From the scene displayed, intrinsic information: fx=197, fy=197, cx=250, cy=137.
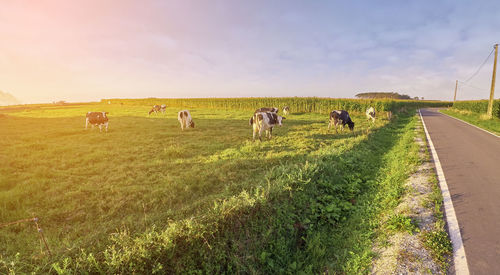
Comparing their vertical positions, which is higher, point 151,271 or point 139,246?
point 139,246

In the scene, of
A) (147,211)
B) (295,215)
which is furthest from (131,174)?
(295,215)

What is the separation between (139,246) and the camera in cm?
264

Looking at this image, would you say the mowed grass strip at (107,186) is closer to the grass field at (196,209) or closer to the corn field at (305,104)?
the grass field at (196,209)

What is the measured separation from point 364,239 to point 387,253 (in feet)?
1.51

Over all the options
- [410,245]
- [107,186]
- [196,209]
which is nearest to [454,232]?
[410,245]

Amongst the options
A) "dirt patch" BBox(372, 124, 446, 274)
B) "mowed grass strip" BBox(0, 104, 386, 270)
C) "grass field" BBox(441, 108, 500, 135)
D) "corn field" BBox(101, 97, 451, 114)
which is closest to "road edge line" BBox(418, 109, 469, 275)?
"dirt patch" BBox(372, 124, 446, 274)

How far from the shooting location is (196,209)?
4676mm

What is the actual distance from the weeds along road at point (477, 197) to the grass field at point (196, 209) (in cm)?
119

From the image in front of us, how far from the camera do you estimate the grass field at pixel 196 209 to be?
292cm

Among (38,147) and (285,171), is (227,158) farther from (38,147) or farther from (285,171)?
(38,147)

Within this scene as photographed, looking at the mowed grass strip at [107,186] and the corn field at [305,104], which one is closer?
the mowed grass strip at [107,186]

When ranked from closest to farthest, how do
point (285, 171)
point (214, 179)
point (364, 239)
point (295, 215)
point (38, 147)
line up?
point (364, 239) → point (295, 215) → point (285, 171) → point (214, 179) → point (38, 147)

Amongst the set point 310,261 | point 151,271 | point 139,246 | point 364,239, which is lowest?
point 310,261

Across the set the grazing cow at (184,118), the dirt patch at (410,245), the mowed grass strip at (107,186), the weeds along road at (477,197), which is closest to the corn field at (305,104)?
the weeds along road at (477,197)
